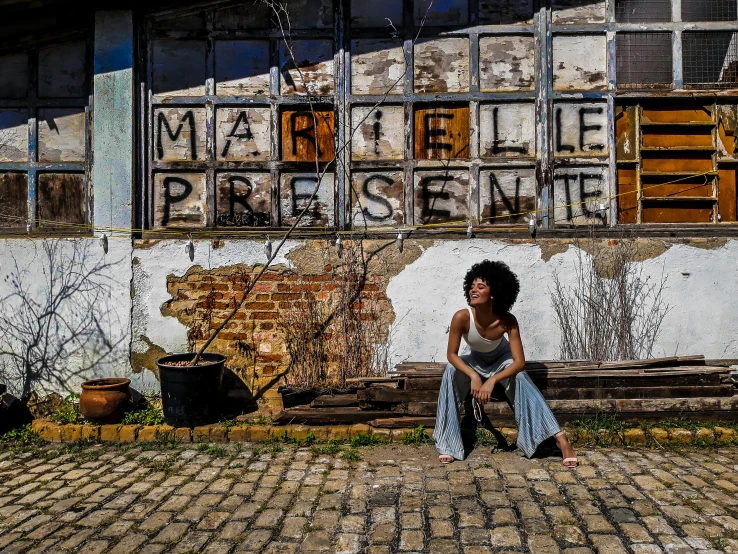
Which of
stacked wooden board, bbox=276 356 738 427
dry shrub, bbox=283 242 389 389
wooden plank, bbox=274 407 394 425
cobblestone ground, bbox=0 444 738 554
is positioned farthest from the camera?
dry shrub, bbox=283 242 389 389

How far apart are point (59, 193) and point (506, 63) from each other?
5.27 meters

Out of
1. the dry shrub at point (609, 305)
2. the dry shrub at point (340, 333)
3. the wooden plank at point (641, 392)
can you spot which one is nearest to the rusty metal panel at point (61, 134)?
the dry shrub at point (340, 333)

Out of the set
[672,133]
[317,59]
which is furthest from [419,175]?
[672,133]

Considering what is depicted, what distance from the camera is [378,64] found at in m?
6.59

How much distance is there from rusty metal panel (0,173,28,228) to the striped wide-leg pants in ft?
17.1

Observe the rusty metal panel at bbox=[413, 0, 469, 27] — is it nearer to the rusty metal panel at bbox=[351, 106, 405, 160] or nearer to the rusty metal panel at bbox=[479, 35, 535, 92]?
the rusty metal panel at bbox=[479, 35, 535, 92]

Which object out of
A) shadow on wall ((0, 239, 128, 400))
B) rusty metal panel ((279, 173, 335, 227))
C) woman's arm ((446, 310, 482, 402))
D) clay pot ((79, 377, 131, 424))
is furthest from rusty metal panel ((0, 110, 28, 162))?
woman's arm ((446, 310, 482, 402))

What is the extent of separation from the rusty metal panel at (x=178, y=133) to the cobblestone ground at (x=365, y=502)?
129 inches

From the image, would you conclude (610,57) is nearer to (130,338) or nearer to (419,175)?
(419,175)

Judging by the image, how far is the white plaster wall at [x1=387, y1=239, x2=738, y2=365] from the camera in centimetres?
630

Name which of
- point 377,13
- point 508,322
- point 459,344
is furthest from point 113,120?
point 508,322

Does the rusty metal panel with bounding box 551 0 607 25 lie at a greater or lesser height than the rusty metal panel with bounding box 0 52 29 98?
greater

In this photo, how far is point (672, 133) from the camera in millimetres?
6547

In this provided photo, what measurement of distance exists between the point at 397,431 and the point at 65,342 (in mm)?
3848
